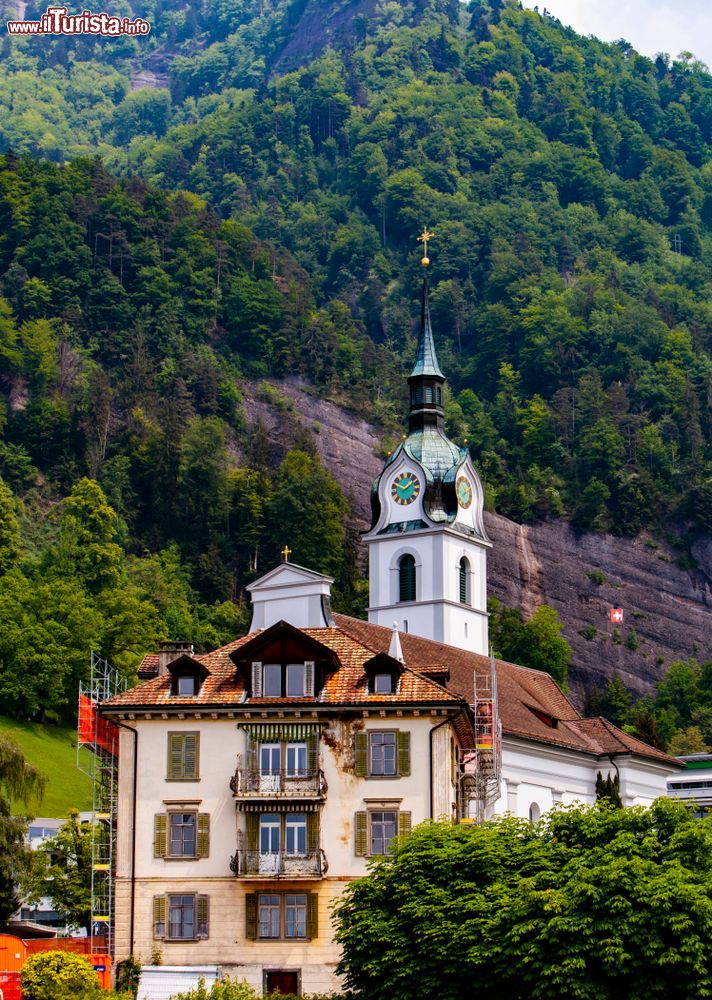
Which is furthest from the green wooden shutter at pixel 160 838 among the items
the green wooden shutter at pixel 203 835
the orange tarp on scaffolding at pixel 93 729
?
the orange tarp on scaffolding at pixel 93 729

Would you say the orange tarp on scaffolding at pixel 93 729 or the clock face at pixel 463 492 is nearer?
the orange tarp on scaffolding at pixel 93 729

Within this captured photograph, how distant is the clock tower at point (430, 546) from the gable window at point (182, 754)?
3762 centimetres

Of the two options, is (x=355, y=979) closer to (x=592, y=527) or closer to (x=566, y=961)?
(x=566, y=961)

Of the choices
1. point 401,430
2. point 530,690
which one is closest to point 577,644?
point 401,430

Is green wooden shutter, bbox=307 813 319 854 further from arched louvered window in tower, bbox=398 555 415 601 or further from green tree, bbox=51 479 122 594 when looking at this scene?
green tree, bbox=51 479 122 594

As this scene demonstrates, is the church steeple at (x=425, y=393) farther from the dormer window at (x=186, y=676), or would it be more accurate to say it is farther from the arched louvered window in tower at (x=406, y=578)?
the dormer window at (x=186, y=676)

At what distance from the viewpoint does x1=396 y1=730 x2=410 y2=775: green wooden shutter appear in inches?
2596

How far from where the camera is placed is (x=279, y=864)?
2562 inches

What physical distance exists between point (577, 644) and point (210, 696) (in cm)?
10950

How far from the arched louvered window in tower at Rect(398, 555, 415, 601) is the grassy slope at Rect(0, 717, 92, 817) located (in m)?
21.3

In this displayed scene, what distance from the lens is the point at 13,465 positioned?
173m

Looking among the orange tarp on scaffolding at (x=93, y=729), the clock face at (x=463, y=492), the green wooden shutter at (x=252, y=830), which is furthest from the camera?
the clock face at (x=463, y=492)

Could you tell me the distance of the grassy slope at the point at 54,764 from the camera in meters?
113

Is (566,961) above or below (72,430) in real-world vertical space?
below
